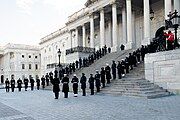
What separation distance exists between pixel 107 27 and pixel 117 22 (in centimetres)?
282

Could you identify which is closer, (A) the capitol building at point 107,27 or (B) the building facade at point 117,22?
(B) the building facade at point 117,22

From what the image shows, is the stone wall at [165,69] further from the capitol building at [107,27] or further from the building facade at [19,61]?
the building facade at [19,61]

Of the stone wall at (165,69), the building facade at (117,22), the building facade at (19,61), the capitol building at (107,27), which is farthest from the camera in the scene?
the building facade at (19,61)

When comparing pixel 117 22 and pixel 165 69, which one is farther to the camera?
pixel 117 22

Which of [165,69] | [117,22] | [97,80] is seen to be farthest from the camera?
[117,22]

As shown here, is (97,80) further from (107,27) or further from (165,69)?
(107,27)

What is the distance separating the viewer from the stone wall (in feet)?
53.5

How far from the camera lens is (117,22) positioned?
137 feet

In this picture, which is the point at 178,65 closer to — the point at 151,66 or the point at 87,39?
the point at 151,66

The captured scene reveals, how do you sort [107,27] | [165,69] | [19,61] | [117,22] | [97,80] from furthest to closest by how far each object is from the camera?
[19,61] → [107,27] → [117,22] → [97,80] → [165,69]

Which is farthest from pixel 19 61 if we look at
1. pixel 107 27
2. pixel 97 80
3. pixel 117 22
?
pixel 97 80

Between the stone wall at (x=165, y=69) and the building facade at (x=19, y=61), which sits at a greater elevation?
the building facade at (x=19, y=61)

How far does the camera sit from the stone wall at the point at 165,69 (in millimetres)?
16312

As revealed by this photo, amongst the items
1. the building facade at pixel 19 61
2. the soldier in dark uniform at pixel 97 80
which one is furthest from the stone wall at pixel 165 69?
the building facade at pixel 19 61
